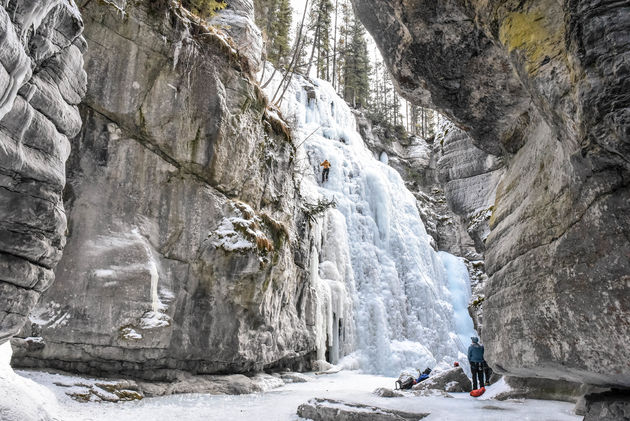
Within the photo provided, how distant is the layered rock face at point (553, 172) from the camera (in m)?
2.82

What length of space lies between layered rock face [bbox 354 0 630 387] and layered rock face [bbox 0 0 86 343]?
4.13 meters

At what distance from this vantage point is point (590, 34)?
9.10 feet

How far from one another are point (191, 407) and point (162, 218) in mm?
3828

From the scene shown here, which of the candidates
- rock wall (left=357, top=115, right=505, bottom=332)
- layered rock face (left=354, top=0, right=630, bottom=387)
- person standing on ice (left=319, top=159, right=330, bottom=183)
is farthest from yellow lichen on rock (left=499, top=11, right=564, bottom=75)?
person standing on ice (left=319, top=159, right=330, bottom=183)

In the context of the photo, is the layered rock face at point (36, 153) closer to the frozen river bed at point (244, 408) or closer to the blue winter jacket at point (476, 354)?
the frozen river bed at point (244, 408)

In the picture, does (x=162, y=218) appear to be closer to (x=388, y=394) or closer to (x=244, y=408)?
(x=244, y=408)

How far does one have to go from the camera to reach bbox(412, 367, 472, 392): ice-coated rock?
8926 mm

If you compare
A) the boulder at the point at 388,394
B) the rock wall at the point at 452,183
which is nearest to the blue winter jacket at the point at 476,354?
the rock wall at the point at 452,183

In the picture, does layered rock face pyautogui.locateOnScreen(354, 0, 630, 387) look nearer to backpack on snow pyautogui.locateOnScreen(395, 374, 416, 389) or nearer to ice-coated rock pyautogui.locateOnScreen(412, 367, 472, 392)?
ice-coated rock pyautogui.locateOnScreen(412, 367, 472, 392)

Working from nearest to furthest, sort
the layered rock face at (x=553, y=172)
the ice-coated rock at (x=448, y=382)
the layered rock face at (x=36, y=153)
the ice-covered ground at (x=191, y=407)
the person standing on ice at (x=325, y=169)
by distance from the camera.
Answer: the layered rock face at (x=553, y=172) → the layered rock face at (x=36, y=153) → the ice-covered ground at (x=191, y=407) → the ice-coated rock at (x=448, y=382) → the person standing on ice at (x=325, y=169)

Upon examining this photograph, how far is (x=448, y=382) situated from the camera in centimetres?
905

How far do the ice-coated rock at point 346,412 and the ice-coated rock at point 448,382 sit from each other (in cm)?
377

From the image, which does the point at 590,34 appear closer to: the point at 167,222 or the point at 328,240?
the point at 167,222

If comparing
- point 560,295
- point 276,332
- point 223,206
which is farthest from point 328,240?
point 560,295
